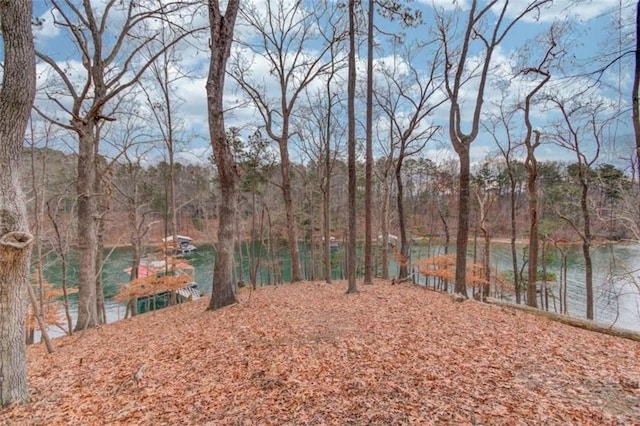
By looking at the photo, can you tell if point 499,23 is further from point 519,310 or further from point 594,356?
point 594,356

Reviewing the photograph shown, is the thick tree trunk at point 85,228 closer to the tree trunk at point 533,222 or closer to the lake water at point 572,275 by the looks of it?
the lake water at point 572,275

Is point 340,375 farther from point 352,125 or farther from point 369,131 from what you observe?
point 369,131

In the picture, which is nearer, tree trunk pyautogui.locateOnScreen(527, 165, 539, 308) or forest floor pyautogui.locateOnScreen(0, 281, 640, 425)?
forest floor pyautogui.locateOnScreen(0, 281, 640, 425)

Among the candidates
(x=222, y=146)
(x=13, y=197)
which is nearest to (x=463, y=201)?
(x=222, y=146)

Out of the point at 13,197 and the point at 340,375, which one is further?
the point at 340,375

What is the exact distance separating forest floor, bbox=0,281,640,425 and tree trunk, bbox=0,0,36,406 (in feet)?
1.37

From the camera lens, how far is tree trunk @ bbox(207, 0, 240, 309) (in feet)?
18.5

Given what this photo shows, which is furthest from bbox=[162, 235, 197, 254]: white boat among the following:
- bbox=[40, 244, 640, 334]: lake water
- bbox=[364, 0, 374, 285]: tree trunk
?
bbox=[364, 0, 374, 285]: tree trunk

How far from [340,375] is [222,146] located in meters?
4.44

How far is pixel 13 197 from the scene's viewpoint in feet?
8.98

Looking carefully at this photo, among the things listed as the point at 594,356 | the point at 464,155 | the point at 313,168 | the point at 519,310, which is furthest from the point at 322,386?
the point at 313,168

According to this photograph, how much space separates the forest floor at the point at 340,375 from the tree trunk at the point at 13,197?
417 millimetres

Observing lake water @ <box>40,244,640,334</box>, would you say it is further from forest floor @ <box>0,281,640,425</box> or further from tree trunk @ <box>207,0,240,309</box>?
forest floor @ <box>0,281,640,425</box>

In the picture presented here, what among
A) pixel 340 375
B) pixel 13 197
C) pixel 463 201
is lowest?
pixel 340 375
